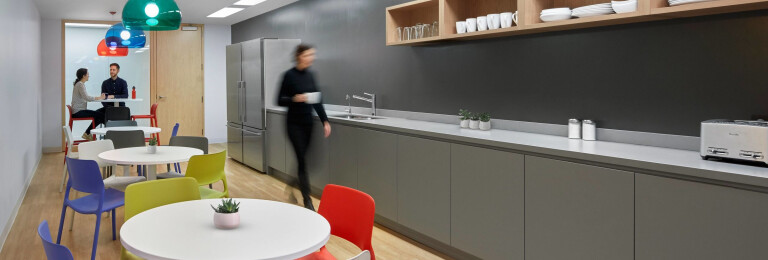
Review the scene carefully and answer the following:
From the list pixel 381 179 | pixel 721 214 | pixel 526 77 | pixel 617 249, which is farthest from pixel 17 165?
pixel 721 214

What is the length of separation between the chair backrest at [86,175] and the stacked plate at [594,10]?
10.3 ft

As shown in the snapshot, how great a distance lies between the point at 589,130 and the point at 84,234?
12.7 ft

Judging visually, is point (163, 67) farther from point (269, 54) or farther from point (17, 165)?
point (17, 165)

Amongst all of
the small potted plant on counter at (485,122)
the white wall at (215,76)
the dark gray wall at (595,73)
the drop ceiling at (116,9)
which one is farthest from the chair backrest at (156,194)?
the white wall at (215,76)

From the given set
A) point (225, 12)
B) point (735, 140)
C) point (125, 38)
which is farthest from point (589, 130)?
point (225, 12)

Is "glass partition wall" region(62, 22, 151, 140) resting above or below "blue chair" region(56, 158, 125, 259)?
above

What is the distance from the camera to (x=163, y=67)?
34.6 ft

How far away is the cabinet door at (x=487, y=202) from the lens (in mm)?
3260

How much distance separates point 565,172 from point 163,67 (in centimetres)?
929

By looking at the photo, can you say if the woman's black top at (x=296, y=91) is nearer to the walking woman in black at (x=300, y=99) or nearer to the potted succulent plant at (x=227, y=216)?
the walking woman in black at (x=300, y=99)

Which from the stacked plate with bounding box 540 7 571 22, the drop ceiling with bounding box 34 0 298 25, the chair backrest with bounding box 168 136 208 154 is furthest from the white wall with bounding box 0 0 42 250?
the stacked plate with bounding box 540 7 571 22

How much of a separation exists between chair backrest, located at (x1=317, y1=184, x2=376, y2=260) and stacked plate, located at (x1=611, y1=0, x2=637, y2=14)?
1736 mm

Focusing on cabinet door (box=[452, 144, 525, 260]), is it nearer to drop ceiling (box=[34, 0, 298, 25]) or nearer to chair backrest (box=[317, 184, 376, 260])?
chair backrest (box=[317, 184, 376, 260])

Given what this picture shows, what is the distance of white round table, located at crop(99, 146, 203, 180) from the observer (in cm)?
396
